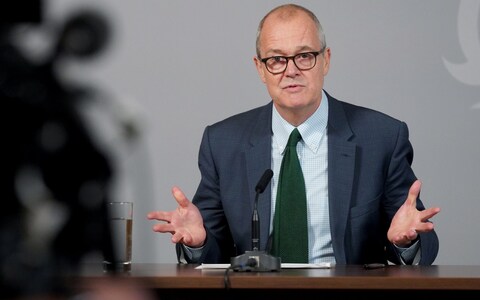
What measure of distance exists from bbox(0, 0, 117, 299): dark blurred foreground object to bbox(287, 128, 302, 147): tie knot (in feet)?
7.88

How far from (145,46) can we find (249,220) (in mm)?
1276

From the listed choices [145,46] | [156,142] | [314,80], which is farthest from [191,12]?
[314,80]

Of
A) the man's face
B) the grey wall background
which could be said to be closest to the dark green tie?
the man's face

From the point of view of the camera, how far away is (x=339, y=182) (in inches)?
107

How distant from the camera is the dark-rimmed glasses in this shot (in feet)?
9.41

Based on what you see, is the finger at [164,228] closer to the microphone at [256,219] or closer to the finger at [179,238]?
the finger at [179,238]

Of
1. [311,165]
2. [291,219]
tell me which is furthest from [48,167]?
[311,165]

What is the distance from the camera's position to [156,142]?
371 cm

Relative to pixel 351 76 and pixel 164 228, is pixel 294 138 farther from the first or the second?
pixel 351 76

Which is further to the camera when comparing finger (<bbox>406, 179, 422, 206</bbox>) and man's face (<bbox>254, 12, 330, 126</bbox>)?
man's face (<bbox>254, 12, 330, 126</bbox>)

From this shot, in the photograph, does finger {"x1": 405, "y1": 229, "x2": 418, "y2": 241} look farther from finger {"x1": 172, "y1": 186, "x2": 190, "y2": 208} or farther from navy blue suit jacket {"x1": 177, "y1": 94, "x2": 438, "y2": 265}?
finger {"x1": 172, "y1": 186, "x2": 190, "y2": 208}

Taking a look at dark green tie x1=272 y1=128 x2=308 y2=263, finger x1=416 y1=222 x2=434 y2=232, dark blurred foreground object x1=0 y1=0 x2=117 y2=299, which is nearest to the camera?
dark blurred foreground object x1=0 y1=0 x2=117 y2=299

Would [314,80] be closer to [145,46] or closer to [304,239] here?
[304,239]

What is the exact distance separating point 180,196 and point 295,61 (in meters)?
0.77
